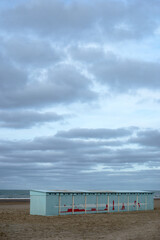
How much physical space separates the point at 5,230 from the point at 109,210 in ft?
59.6

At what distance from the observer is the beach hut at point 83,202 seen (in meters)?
33.7

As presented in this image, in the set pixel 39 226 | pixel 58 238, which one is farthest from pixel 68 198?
pixel 58 238

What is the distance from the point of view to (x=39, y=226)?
25.1 meters

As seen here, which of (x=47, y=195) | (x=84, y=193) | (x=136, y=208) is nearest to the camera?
(x=47, y=195)

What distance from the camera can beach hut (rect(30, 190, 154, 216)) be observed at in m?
33.7

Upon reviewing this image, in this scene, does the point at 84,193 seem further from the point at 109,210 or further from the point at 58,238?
the point at 58,238

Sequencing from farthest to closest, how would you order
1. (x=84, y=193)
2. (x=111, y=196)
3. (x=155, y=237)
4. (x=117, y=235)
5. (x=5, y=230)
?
1. (x=111, y=196)
2. (x=84, y=193)
3. (x=5, y=230)
4. (x=117, y=235)
5. (x=155, y=237)

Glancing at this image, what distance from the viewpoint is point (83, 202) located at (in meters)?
36.2

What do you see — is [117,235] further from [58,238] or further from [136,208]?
[136,208]

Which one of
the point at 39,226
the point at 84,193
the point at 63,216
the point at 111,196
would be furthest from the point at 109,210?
the point at 39,226

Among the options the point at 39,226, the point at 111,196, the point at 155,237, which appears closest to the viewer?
the point at 155,237

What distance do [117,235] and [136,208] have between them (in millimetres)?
21697

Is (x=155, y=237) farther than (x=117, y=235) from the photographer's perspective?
No

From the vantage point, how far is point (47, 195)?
33.3 meters
